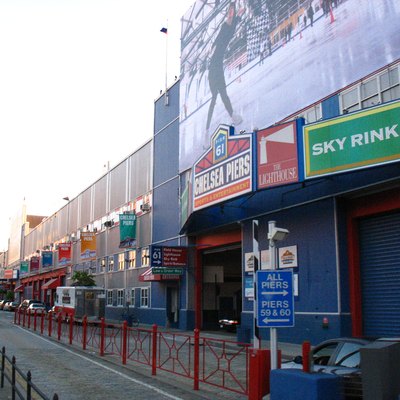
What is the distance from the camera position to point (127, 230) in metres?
40.8

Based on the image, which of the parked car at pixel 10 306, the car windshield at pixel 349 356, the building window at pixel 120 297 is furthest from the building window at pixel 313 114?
the parked car at pixel 10 306

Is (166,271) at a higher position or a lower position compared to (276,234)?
higher

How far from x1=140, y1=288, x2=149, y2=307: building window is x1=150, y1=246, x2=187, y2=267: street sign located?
7230 millimetres

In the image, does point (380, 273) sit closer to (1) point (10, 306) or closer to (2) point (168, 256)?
(2) point (168, 256)

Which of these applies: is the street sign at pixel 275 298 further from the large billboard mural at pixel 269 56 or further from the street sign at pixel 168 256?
the street sign at pixel 168 256

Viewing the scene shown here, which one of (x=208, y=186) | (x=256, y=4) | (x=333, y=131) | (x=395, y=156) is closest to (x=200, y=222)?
(x=208, y=186)

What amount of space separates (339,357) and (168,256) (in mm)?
23050

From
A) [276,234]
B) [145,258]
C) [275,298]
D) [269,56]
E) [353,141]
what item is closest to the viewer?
[275,298]

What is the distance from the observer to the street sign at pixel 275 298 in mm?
9414

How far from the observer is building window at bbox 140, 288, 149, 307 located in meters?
38.2

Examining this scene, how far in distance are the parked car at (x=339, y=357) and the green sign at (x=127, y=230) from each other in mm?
31671

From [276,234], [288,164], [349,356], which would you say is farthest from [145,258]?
[349,356]

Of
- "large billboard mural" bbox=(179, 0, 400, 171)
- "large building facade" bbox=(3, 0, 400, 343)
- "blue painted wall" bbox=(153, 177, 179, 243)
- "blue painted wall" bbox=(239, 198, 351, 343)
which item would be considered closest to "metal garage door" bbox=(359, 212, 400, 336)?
"large building facade" bbox=(3, 0, 400, 343)

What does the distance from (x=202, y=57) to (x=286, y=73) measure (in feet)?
31.4
